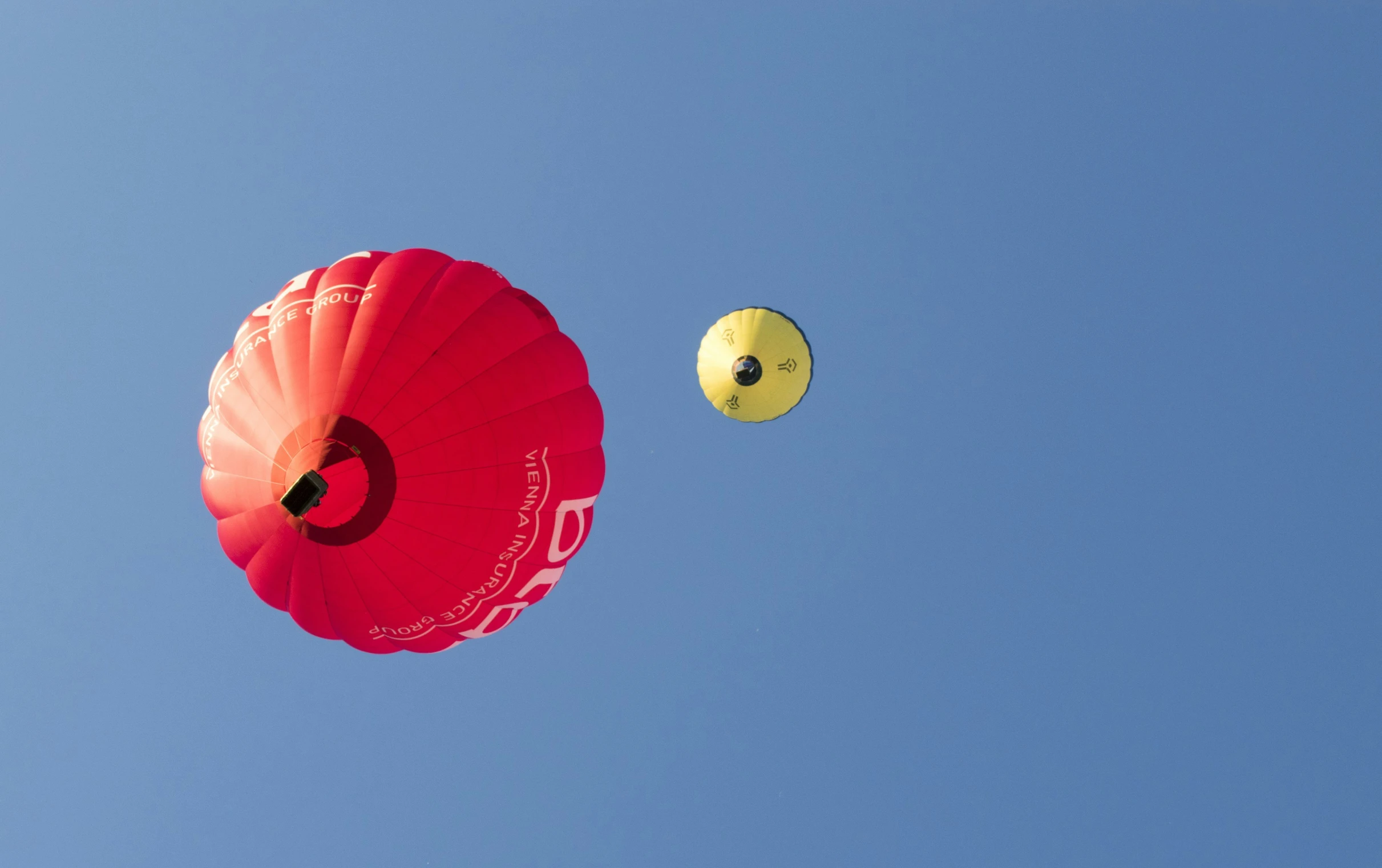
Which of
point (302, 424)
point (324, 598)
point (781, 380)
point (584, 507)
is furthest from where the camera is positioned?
point (781, 380)

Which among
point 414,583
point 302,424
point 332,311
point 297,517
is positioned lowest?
point 414,583

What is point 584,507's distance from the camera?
48.7ft

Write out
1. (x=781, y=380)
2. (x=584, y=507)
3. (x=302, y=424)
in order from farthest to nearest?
(x=781, y=380)
(x=584, y=507)
(x=302, y=424)

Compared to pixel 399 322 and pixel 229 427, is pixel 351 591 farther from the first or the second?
pixel 399 322

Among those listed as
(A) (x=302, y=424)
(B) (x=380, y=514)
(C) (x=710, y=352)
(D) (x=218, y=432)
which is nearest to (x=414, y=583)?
(B) (x=380, y=514)

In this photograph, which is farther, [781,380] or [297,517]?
[781,380]

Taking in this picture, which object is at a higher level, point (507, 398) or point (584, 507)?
point (507, 398)

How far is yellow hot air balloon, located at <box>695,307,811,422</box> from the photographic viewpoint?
2053 centimetres

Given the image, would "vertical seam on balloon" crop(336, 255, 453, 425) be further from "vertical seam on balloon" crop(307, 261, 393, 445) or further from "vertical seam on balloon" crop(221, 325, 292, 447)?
"vertical seam on balloon" crop(221, 325, 292, 447)

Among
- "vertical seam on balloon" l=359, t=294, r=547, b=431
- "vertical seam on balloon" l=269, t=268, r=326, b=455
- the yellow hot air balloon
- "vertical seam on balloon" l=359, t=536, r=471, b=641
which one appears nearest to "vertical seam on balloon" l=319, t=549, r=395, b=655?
"vertical seam on balloon" l=359, t=536, r=471, b=641

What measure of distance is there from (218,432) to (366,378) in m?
2.90

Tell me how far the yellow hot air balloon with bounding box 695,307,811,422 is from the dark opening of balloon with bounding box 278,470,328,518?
32.7 ft

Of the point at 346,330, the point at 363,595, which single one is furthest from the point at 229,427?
the point at 363,595

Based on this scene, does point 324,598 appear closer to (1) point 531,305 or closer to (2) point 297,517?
(2) point 297,517
